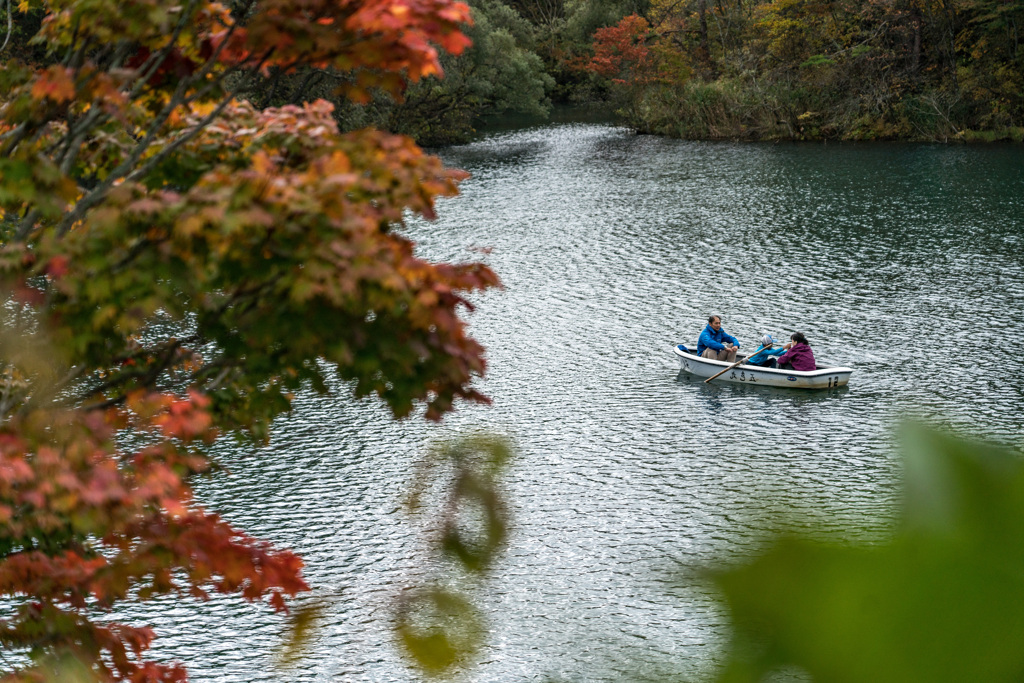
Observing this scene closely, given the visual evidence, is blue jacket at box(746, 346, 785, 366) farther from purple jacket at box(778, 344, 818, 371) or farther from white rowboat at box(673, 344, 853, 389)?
purple jacket at box(778, 344, 818, 371)

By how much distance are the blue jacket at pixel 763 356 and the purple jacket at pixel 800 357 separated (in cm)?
83

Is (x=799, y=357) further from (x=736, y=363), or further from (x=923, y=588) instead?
(x=923, y=588)

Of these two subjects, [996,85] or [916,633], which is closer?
[916,633]

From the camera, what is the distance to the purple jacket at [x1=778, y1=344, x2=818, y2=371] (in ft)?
66.6

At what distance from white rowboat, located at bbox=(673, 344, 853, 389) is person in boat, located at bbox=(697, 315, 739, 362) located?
25 centimetres

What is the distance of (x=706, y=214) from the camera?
36.4 metres

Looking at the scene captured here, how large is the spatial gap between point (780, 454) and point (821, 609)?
17.6 metres

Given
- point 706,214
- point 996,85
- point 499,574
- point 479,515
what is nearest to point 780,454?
point 499,574

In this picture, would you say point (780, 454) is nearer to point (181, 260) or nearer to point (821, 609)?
point (181, 260)

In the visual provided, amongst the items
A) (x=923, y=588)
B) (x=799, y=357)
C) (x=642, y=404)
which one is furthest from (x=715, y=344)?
(x=923, y=588)

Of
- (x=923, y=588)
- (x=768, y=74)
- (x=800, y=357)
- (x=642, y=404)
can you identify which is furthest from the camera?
(x=768, y=74)

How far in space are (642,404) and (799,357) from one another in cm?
341

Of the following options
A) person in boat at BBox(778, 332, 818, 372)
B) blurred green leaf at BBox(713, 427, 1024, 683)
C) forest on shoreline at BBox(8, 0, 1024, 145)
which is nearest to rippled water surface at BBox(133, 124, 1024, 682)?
blurred green leaf at BBox(713, 427, 1024, 683)

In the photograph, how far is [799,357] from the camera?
799 inches
